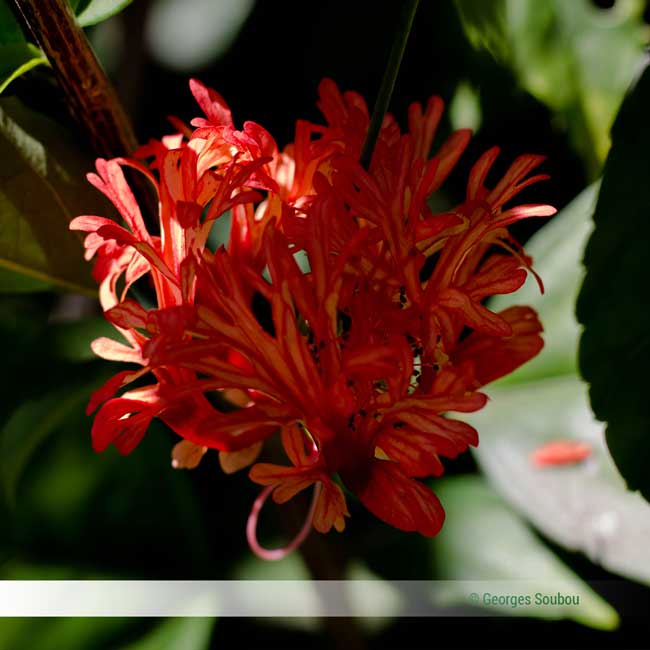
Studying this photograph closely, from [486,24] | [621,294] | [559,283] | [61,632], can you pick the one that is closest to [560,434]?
[559,283]

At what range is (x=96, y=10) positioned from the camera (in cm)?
57

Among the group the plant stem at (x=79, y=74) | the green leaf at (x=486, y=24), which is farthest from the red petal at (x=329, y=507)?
the green leaf at (x=486, y=24)

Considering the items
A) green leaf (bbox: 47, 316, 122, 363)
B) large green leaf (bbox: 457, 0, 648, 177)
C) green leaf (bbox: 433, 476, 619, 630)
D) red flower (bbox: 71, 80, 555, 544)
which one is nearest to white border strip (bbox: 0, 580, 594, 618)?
green leaf (bbox: 433, 476, 619, 630)

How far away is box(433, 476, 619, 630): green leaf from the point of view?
728 mm

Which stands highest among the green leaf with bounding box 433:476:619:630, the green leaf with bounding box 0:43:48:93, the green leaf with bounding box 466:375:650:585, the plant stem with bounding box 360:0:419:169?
the green leaf with bounding box 0:43:48:93

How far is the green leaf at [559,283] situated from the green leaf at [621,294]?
0.24 meters

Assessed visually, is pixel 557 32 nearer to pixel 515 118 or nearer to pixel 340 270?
pixel 515 118

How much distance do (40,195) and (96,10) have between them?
14 cm

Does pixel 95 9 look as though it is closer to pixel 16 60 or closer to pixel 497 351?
pixel 16 60

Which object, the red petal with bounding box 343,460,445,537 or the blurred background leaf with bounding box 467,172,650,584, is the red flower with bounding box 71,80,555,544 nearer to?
the red petal with bounding box 343,460,445,537

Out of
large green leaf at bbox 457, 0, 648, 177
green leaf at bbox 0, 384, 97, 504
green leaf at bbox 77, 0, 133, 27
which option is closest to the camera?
green leaf at bbox 77, 0, 133, 27

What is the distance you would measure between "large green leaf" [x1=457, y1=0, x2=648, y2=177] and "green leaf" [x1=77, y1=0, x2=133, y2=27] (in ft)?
1.28

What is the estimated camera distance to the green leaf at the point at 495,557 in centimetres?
73

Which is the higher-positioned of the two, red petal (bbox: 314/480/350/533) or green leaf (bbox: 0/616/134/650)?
red petal (bbox: 314/480/350/533)
